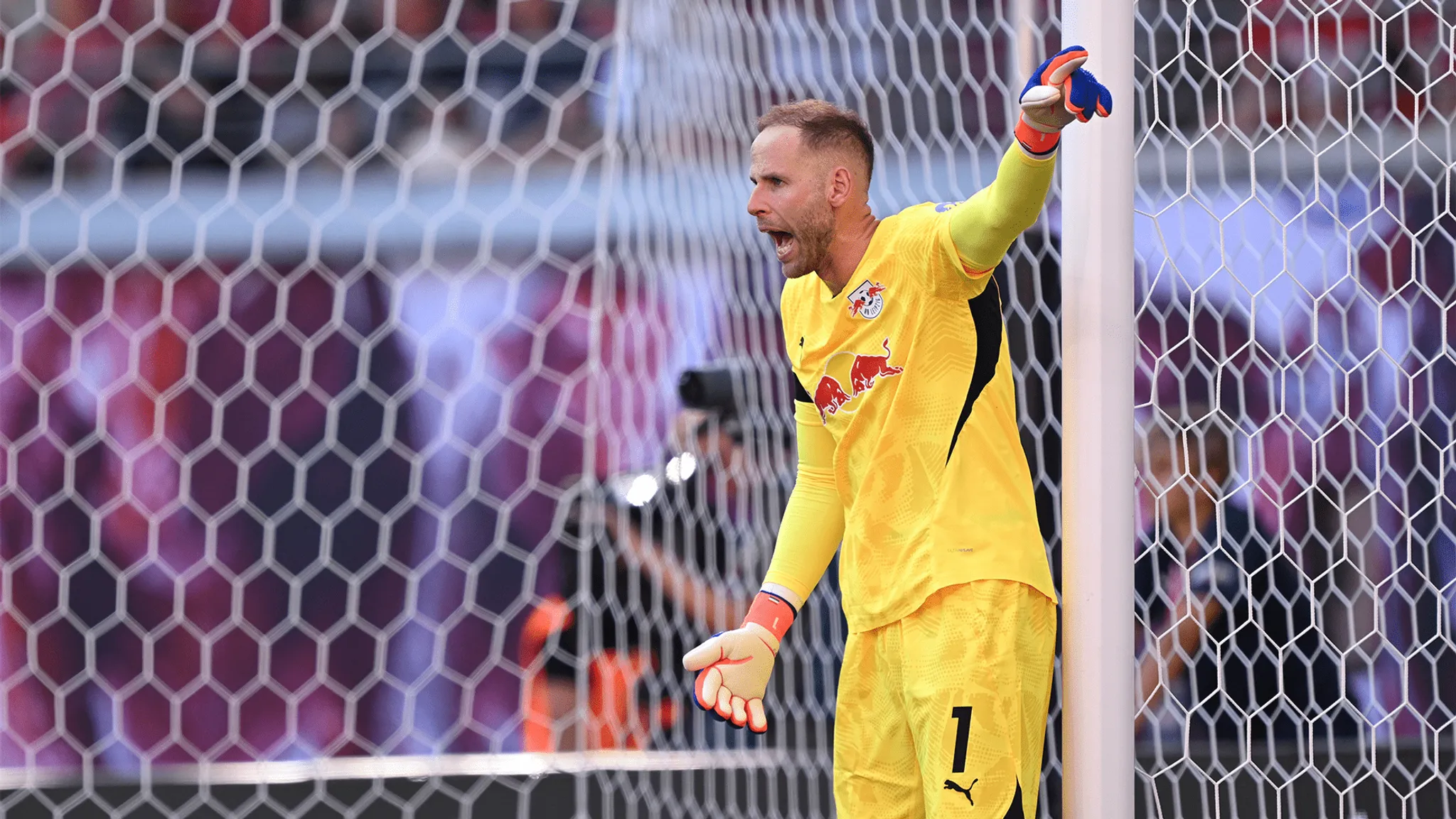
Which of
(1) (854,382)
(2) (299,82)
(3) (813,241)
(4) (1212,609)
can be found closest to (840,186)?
(3) (813,241)

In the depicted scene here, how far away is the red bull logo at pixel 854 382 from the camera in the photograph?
1.07 metres

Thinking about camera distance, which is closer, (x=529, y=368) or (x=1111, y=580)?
(x=1111, y=580)

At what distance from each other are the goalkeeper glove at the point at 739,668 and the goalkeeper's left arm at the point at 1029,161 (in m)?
0.35

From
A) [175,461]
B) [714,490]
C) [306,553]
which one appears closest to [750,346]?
[714,490]

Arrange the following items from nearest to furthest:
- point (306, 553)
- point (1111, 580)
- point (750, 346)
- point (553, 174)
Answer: point (1111, 580) → point (750, 346) → point (553, 174) → point (306, 553)

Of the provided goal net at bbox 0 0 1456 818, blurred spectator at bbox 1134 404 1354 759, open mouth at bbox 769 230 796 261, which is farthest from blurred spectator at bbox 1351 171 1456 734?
open mouth at bbox 769 230 796 261

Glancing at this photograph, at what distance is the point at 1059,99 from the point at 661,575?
3.83 feet

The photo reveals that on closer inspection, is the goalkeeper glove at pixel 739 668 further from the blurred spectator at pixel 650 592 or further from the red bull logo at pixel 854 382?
the blurred spectator at pixel 650 592

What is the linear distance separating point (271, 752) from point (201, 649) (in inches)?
9.5

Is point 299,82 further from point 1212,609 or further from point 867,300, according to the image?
point 1212,609

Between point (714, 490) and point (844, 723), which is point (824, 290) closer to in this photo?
point (844, 723)

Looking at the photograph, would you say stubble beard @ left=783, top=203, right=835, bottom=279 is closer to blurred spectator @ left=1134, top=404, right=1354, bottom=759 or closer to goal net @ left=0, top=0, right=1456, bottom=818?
goal net @ left=0, top=0, right=1456, bottom=818

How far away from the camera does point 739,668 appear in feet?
3.53

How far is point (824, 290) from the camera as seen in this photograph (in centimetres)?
112
